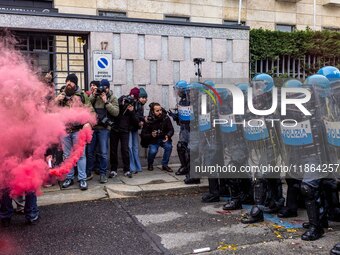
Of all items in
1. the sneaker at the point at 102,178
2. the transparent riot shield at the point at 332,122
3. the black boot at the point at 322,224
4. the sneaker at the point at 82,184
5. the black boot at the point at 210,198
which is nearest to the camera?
the transparent riot shield at the point at 332,122

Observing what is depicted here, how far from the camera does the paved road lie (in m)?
4.36

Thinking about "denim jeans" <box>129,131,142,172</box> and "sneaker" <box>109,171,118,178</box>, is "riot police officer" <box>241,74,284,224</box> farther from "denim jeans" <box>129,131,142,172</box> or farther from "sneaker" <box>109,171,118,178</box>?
"sneaker" <box>109,171,118,178</box>

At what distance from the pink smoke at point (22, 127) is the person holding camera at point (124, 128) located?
117 inches

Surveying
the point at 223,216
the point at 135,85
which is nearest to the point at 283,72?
the point at 135,85

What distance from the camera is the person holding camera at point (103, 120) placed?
709 centimetres

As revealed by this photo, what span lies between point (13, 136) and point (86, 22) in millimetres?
4353

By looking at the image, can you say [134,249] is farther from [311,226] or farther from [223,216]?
[311,226]

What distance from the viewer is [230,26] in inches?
361

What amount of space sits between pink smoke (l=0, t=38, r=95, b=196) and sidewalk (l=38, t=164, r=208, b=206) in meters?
1.92

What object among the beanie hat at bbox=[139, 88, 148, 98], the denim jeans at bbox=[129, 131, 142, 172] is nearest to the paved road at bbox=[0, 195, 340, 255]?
the denim jeans at bbox=[129, 131, 142, 172]

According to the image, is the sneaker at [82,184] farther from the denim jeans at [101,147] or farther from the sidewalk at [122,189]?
the denim jeans at [101,147]

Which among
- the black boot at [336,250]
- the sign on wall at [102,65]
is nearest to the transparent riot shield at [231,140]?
the black boot at [336,250]

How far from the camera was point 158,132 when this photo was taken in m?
8.05

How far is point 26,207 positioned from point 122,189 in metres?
Result: 1.84
